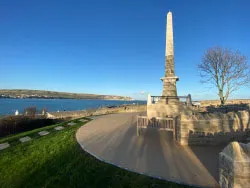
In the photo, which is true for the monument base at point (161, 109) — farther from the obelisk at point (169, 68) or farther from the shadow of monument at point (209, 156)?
the shadow of monument at point (209, 156)

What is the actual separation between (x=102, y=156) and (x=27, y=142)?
510 cm

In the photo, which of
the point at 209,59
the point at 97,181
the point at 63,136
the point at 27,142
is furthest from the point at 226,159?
the point at 209,59

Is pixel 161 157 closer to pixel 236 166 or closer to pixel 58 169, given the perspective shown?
pixel 236 166

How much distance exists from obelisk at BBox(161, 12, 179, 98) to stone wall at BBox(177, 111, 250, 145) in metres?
8.67

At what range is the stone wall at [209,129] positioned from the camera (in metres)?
6.30

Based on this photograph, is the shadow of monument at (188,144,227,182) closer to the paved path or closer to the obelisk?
the paved path

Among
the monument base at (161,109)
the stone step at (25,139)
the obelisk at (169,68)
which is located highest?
the obelisk at (169,68)

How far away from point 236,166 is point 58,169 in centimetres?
479

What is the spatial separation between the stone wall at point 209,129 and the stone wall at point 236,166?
3.22 m

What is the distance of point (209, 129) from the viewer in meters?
6.30

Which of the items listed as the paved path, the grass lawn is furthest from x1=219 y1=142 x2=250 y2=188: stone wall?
the grass lawn

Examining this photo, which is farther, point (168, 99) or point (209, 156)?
point (168, 99)

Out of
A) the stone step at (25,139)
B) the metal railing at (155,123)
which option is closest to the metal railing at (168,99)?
the metal railing at (155,123)

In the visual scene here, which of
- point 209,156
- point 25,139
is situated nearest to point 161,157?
point 209,156
